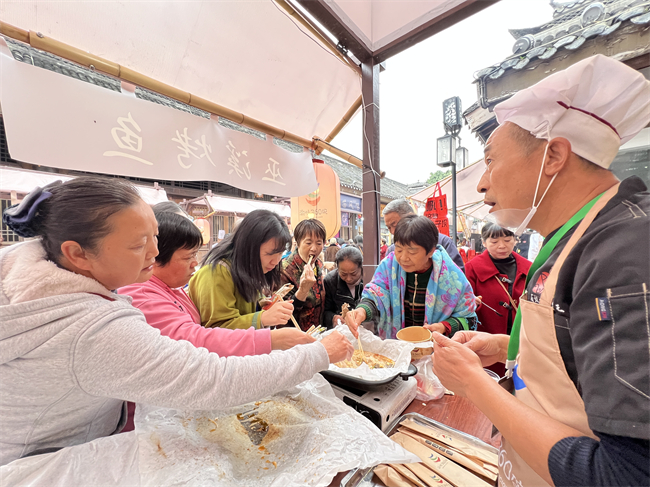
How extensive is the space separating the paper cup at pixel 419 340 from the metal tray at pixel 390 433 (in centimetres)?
40

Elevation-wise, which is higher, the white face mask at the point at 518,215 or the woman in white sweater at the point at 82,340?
the white face mask at the point at 518,215

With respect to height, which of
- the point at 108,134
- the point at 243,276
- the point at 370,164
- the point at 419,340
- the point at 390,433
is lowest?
the point at 390,433

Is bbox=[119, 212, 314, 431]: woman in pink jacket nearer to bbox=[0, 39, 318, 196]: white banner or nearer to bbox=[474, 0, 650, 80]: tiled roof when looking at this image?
bbox=[0, 39, 318, 196]: white banner

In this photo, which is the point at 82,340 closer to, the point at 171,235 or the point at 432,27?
the point at 171,235

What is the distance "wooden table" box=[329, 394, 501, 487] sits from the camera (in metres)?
1.26

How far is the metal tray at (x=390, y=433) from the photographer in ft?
3.24

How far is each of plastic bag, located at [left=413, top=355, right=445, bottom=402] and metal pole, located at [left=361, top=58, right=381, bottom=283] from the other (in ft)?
5.45

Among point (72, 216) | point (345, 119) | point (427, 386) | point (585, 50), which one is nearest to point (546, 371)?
point (427, 386)

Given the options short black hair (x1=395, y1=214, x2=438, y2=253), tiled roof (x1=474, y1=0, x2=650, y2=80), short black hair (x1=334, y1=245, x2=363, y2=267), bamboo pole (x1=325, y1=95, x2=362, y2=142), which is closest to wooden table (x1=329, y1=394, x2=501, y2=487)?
short black hair (x1=395, y1=214, x2=438, y2=253)

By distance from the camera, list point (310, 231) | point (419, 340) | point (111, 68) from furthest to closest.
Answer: point (310, 231)
point (111, 68)
point (419, 340)

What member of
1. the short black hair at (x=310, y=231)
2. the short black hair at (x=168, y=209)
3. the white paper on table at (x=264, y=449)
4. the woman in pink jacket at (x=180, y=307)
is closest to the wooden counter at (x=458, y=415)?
the white paper on table at (x=264, y=449)

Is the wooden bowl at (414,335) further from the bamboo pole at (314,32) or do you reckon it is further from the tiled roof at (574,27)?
the tiled roof at (574,27)

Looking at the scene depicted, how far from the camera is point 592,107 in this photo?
88 cm

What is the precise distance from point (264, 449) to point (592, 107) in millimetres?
1806
